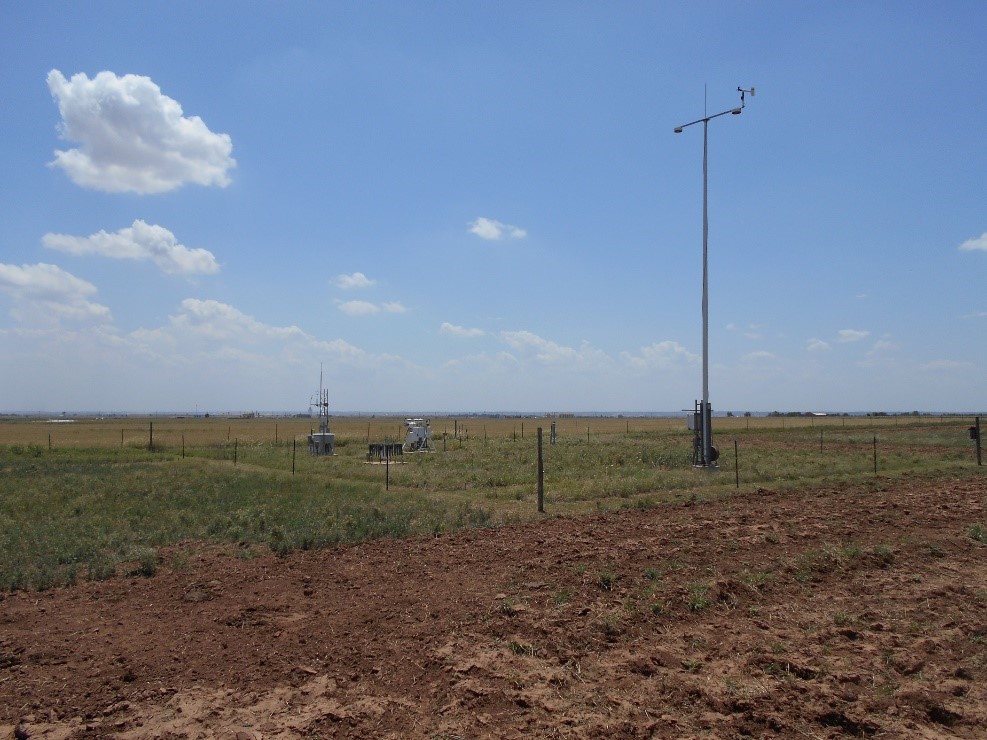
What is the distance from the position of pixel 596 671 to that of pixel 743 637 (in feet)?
5.34

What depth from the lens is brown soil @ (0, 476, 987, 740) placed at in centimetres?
533

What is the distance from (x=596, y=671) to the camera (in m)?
6.18

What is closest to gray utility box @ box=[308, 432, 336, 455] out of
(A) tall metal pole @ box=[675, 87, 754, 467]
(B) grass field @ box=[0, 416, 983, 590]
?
(B) grass field @ box=[0, 416, 983, 590]

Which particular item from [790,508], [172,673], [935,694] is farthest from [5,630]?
[790,508]

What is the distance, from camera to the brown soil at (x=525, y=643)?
5.33 meters

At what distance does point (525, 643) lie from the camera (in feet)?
22.1

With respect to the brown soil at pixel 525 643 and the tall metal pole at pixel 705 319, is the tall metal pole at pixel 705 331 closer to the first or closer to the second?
the tall metal pole at pixel 705 319

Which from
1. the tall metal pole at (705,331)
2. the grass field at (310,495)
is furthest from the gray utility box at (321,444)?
the tall metal pole at (705,331)

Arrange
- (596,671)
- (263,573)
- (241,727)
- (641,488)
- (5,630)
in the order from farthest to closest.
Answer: (641,488) < (263,573) < (5,630) < (596,671) < (241,727)

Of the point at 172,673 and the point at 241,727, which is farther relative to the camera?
the point at 172,673

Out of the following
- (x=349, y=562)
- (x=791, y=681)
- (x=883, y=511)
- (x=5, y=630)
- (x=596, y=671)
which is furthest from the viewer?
(x=883, y=511)

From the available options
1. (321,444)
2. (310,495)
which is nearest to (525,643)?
(310,495)

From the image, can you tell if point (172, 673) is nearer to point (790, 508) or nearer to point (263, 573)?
point (263, 573)

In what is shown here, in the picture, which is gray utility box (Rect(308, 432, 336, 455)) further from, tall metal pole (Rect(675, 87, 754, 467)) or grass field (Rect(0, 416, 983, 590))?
tall metal pole (Rect(675, 87, 754, 467))
